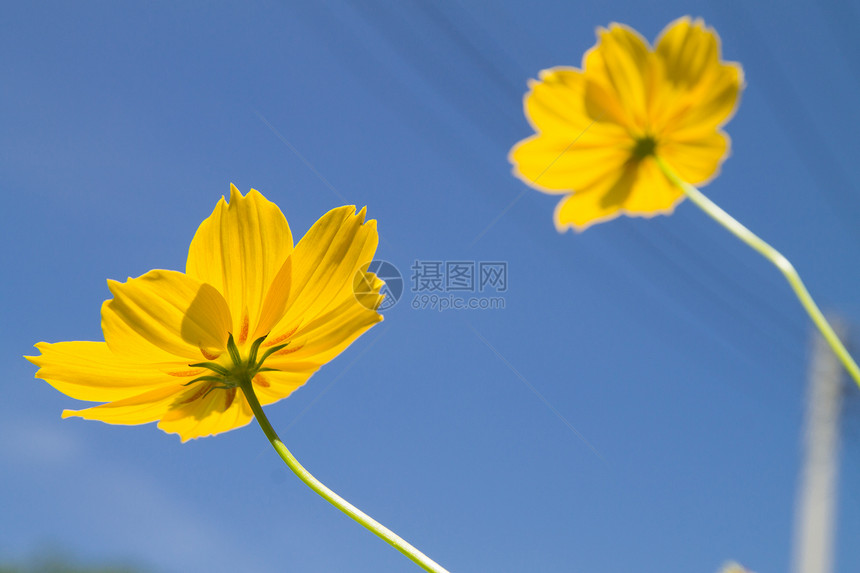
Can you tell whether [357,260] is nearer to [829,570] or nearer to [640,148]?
[640,148]

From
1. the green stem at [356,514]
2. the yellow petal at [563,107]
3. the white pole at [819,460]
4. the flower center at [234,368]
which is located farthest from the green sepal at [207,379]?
the white pole at [819,460]

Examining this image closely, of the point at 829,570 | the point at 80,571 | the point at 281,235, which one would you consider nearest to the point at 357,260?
the point at 281,235

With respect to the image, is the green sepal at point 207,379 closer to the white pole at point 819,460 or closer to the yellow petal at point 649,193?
the yellow petal at point 649,193

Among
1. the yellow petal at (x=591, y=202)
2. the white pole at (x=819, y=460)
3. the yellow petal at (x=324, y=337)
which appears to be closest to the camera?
the yellow petal at (x=324, y=337)

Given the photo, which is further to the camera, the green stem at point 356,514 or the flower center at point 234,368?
the flower center at point 234,368

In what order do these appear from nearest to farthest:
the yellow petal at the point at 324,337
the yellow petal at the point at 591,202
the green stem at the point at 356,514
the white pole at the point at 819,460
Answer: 1. the green stem at the point at 356,514
2. the yellow petal at the point at 324,337
3. the yellow petal at the point at 591,202
4. the white pole at the point at 819,460

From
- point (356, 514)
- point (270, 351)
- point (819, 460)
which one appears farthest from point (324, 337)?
point (819, 460)
